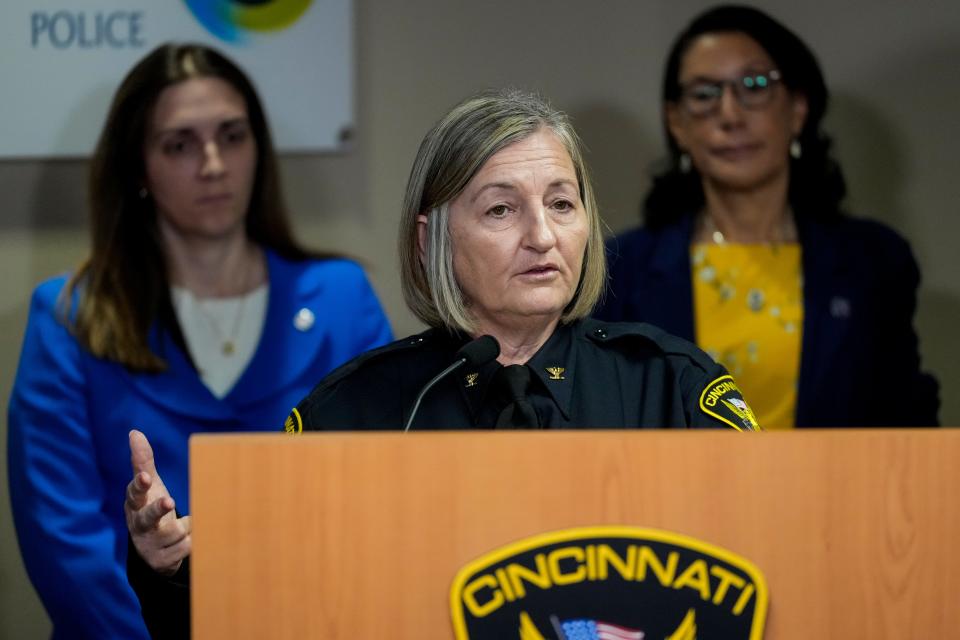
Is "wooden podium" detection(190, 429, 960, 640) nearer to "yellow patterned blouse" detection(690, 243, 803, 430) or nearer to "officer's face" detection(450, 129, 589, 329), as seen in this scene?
"officer's face" detection(450, 129, 589, 329)

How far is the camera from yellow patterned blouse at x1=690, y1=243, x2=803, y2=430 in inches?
123

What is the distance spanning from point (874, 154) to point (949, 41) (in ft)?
1.24

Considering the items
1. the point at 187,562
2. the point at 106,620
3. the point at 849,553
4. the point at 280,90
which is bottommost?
the point at 106,620

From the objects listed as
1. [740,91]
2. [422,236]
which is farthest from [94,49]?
[422,236]

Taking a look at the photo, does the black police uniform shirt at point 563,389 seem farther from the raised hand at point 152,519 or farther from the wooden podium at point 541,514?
the wooden podium at point 541,514

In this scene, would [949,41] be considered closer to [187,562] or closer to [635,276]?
[635,276]

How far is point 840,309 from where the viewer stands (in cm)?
316

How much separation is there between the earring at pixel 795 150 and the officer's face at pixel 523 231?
4.65ft

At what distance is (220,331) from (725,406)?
157 cm

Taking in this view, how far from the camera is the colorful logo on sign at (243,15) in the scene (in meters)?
3.63

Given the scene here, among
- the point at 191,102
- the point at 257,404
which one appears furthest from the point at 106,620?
the point at 191,102

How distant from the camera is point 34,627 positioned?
3641mm

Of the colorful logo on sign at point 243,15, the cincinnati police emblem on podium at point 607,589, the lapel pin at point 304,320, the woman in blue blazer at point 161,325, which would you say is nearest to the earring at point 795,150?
the woman in blue blazer at point 161,325

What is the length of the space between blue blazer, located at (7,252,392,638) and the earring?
1247mm
